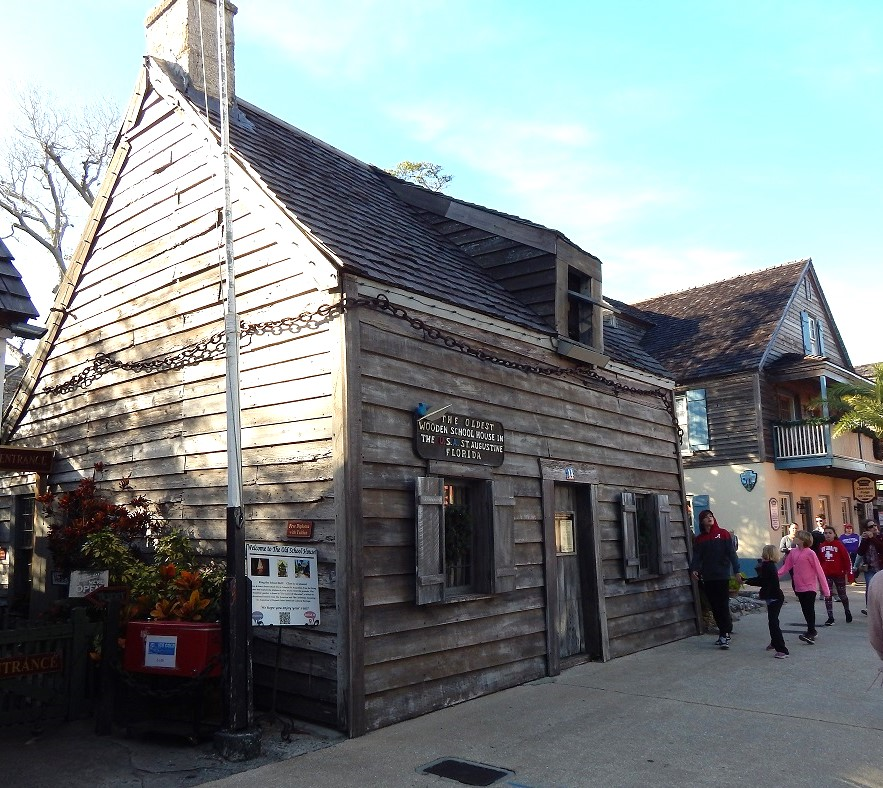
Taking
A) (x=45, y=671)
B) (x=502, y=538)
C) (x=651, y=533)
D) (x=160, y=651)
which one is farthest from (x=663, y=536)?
(x=45, y=671)

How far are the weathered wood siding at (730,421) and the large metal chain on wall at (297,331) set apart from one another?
1209cm

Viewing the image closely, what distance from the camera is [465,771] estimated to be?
17.5 feet

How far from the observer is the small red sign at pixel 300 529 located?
21.9ft

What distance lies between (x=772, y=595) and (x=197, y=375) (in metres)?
7.04

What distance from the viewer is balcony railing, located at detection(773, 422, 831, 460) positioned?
21.6 metres

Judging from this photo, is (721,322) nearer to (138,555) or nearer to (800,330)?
(800,330)

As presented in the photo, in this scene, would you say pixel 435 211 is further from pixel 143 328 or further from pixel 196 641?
pixel 196 641

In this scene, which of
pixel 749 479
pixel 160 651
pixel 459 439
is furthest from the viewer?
pixel 749 479

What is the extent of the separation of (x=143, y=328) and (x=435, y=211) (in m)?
4.23

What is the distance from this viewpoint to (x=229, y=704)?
5.64 meters

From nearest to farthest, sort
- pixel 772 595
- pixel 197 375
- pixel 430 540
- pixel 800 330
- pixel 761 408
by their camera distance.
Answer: pixel 430 540, pixel 197 375, pixel 772 595, pixel 761 408, pixel 800 330

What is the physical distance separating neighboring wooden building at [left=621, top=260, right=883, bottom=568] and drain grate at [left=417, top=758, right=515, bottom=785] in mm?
17375

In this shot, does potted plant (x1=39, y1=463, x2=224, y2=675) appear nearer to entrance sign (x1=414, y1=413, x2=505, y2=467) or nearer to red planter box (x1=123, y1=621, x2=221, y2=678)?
red planter box (x1=123, y1=621, x2=221, y2=678)

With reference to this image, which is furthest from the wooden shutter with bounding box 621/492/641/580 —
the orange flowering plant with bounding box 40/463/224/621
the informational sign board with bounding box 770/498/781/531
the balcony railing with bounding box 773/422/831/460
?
the balcony railing with bounding box 773/422/831/460
